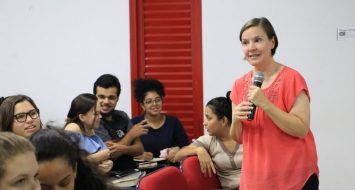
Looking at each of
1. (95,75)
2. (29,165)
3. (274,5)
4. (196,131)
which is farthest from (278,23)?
(29,165)

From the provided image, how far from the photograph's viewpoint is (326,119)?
390 centimetres

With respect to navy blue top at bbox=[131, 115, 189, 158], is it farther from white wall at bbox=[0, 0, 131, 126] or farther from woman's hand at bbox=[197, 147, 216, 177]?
woman's hand at bbox=[197, 147, 216, 177]

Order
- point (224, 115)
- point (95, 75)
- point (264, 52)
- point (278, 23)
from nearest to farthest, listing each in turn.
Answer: point (264, 52) → point (224, 115) → point (278, 23) → point (95, 75)

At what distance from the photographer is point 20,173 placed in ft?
3.75

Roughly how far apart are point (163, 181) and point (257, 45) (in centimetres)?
76

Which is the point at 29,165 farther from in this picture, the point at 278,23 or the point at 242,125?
the point at 278,23

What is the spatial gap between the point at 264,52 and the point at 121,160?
1485 millimetres

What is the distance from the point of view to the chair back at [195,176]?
2715mm

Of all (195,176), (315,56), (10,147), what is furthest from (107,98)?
(10,147)

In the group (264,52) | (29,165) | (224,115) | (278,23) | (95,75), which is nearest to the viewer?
(29,165)

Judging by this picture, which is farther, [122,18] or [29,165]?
[122,18]

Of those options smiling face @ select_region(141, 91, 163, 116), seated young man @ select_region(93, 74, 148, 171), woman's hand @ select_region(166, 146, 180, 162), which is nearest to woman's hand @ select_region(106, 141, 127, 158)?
seated young man @ select_region(93, 74, 148, 171)

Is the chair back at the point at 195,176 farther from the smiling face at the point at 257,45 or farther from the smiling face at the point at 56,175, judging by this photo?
the smiling face at the point at 56,175

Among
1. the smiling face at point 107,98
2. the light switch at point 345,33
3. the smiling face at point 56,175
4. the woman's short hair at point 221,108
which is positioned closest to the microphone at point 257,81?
the smiling face at point 56,175
